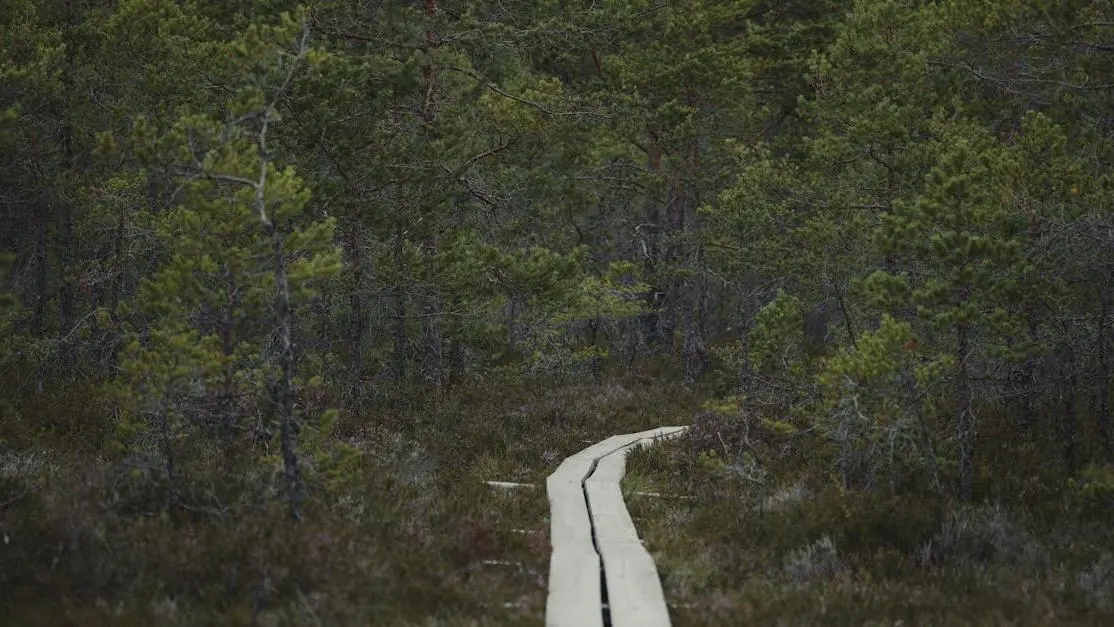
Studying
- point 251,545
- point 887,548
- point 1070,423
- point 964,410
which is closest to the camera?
point 251,545

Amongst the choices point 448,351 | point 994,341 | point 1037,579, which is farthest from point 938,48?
point 448,351

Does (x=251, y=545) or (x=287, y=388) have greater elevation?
(x=287, y=388)

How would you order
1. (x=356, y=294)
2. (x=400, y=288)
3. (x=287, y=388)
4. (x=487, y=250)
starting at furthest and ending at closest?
(x=487, y=250), (x=400, y=288), (x=356, y=294), (x=287, y=388)

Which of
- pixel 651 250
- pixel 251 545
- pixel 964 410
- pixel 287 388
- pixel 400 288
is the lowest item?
pixel 651 250

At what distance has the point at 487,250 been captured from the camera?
15.3 metres

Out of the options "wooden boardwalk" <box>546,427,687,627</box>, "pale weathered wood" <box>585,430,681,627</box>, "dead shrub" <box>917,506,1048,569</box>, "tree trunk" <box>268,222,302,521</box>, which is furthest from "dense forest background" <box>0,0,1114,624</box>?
"pale weathered wood" <box>585,430,681,627</box>

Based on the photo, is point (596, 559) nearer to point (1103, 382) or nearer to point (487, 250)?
point (1103, 382)

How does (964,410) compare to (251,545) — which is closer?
(251,545)

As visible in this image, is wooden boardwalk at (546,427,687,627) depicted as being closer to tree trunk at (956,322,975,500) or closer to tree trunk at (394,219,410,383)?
tree trunk at (956,322,975,500)

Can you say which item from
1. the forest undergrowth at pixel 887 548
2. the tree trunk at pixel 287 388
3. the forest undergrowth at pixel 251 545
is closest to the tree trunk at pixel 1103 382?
the forest undergrowth at pixel 887 548

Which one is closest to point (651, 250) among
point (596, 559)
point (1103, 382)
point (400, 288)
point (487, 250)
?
point (487, 250)

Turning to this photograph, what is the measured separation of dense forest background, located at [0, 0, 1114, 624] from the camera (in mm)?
8484

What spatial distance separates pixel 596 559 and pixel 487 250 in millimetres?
7585

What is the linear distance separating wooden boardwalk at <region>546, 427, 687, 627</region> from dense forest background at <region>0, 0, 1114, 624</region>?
1.01 metres
